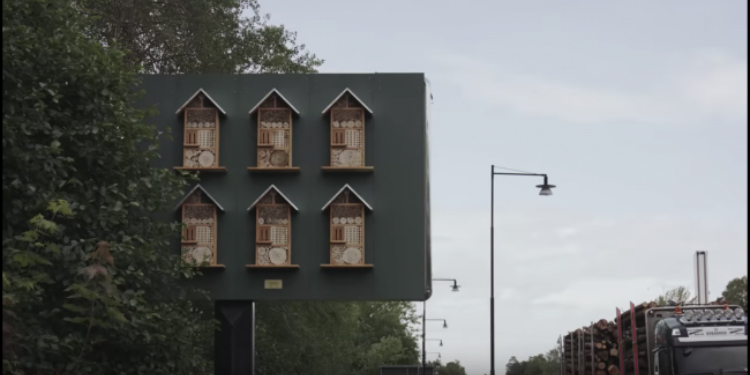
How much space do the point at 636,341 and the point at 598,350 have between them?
3568mm

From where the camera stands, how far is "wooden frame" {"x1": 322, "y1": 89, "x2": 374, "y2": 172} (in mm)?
28984

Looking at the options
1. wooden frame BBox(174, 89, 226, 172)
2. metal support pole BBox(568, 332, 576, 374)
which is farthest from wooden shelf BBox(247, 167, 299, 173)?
metal support pole BBox(568, 332, 576, 374)

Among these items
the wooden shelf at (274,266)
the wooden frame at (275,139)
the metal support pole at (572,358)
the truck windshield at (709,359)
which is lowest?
the metal support pole at (572,358)

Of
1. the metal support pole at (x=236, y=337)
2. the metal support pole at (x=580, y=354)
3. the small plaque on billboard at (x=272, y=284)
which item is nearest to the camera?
the small plaque on billboard at (x=272, y=284)

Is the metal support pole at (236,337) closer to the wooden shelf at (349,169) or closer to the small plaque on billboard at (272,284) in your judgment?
the small plaque on billboard at (272,284)

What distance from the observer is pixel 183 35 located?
43250mm

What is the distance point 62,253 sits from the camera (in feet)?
76.1

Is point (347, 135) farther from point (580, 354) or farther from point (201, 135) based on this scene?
point (580, 354)

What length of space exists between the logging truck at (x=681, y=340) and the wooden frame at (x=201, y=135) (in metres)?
10.4

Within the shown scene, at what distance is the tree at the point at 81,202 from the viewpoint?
75.3 ft

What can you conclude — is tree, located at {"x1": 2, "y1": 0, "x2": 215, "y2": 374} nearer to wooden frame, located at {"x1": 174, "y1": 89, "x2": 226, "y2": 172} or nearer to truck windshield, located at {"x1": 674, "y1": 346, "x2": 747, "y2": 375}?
wooden frame, located at {"x1": 174, "y1": 89, "x2": 226, "y2": 172}

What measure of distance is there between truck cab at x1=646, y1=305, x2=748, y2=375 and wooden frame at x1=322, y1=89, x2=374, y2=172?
8.75 m

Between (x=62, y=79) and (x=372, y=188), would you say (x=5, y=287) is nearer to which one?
(x=62, y=79)

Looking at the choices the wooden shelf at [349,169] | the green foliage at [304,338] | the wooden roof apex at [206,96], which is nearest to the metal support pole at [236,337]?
the wooden shelf at [349,169]
